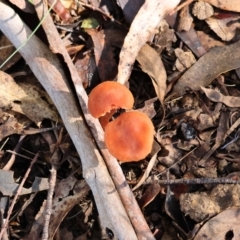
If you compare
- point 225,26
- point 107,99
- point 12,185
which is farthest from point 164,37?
point 12,185

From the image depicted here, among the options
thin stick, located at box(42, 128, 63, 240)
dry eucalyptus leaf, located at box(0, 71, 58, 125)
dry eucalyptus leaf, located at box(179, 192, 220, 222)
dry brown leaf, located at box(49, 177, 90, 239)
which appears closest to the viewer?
thin stick, located at box(42, 128, 63, 240)

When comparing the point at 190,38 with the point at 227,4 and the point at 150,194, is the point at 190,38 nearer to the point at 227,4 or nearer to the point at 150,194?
the point at 227,4

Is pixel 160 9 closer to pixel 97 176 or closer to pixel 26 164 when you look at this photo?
pixel 97 176

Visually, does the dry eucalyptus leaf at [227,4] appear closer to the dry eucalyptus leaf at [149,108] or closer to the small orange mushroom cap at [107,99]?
the dry eucalyptus leaf at [149,108]

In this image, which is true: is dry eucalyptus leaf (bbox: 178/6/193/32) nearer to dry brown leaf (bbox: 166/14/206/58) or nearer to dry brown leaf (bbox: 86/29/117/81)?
dry brown leaf (bbox: 166/14/206/58)

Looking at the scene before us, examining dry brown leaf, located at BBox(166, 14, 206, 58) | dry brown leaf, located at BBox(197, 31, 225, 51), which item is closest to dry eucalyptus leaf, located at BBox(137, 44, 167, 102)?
dry brown leaf, located at BBox(166, 14, 206, 58)

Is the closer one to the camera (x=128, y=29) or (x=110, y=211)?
(x=110, y=211)

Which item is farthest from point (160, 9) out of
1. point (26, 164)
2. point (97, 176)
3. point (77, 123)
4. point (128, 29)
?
point (26, 164)
